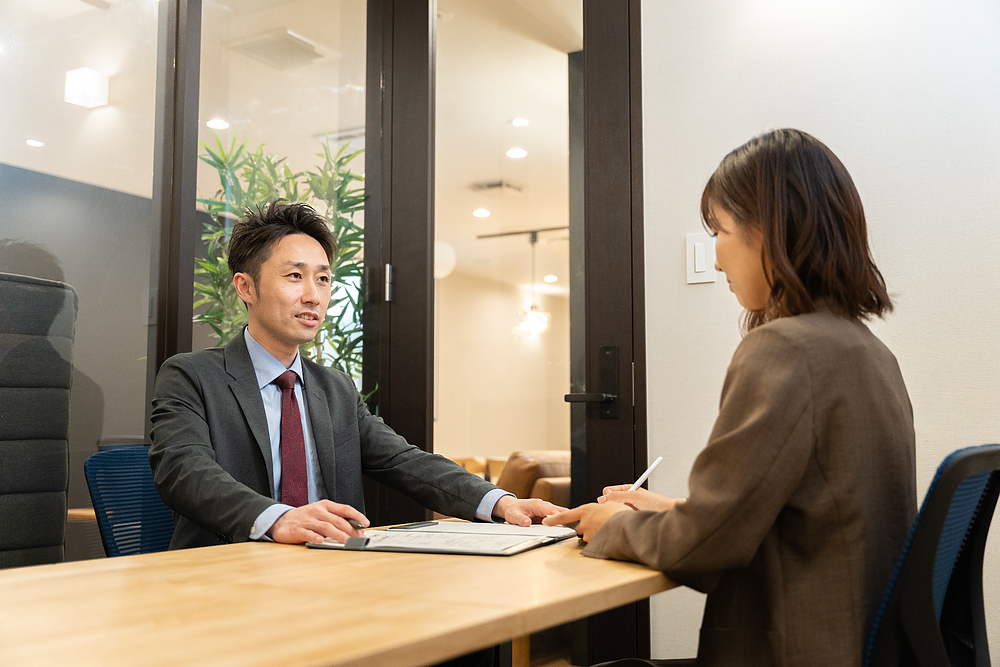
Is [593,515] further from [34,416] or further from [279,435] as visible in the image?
[34,416]

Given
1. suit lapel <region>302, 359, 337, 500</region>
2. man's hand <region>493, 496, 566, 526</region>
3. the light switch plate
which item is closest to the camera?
man's hand <region>493, 496, 566, 526</region>

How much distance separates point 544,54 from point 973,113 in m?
1.33

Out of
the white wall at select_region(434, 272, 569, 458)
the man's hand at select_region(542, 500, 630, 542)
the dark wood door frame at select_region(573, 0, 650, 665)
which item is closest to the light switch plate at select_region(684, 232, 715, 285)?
the dark wood door frame at select_region(573, 0, 650, 665)

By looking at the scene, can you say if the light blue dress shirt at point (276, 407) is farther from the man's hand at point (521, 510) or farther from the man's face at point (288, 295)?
the man's hand at point (521, 510)

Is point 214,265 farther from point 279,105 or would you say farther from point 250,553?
point 250,553

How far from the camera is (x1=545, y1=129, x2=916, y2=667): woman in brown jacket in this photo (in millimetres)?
991

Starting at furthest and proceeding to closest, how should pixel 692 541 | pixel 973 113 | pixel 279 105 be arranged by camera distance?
pixel 279 105
pixel 973 113
pixel 692 541

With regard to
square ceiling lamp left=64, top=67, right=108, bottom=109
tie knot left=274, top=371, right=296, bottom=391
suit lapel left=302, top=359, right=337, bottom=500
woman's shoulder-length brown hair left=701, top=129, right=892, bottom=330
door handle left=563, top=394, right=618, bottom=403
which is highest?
square ceiling lamp left=64, top=67, right=108, bottom=109

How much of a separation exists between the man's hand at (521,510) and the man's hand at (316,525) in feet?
1.04

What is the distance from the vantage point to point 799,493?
1.02m

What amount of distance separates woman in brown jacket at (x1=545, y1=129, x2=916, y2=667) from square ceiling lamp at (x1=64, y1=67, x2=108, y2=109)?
184 cm

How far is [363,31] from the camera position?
3059mm

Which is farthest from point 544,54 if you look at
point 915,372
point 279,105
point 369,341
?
point 915,372

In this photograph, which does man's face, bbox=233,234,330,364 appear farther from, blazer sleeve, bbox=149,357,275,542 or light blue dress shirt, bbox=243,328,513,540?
blazer sleeve, bbox=149,357,275,542
